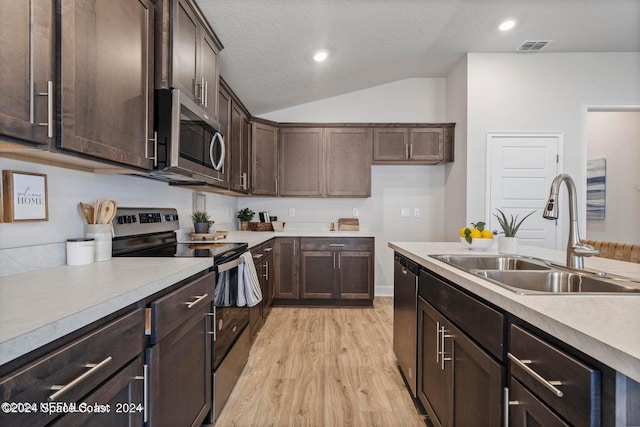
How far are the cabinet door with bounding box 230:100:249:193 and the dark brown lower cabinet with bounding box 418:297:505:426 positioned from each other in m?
2.13

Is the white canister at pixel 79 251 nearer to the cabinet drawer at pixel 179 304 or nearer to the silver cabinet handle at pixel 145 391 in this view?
the cabinet drawer at pixel 179 304

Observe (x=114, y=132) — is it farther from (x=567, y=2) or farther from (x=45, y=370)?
(x=567, y=2)

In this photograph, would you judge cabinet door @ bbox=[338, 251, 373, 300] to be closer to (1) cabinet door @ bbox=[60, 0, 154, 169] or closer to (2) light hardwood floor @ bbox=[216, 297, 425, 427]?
(2) light hardwood floor @ bbox=[216, 297, 425, 427]

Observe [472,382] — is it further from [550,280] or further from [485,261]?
[485,261]

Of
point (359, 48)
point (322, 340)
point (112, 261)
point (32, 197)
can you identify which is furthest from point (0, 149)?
point (359, 48)

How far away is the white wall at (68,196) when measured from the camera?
1.19 metres

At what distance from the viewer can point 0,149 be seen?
1.02m

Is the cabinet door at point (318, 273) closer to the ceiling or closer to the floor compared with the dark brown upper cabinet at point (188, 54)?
closer to the floor

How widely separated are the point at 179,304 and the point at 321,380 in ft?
4.25

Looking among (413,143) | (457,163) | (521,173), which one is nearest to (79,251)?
(413,143)

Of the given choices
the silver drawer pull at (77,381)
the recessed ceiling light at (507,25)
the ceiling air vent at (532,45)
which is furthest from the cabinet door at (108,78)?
the ceiling air vent at (532,45)

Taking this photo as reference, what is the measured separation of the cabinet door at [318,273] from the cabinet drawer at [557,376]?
2814 millimetres

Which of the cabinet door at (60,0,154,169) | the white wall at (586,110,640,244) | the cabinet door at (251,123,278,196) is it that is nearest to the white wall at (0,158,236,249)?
the cabinet door at (60,0,154,169)

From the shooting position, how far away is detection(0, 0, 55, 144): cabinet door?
844 millimetres
